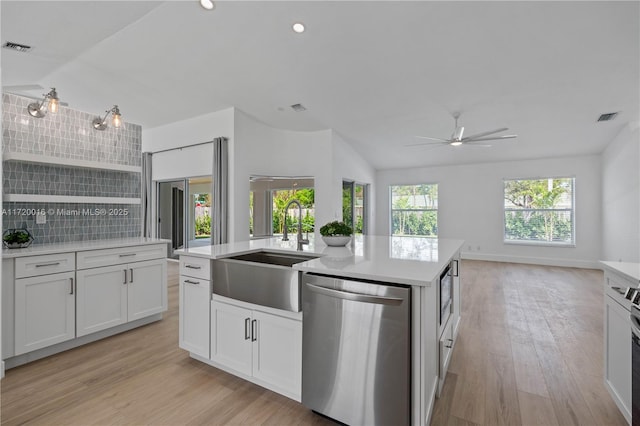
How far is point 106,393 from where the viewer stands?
218 cm

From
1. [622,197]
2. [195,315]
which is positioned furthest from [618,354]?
[622,197]

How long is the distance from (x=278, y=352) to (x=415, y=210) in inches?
284

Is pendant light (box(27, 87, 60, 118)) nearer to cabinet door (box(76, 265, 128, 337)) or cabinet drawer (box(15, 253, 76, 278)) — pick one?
cabinet drawer (box(15, 253, 76, 278))

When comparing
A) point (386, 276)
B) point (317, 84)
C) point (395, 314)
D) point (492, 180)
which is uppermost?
point (317, 84)

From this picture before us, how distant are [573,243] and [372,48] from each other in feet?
20.8

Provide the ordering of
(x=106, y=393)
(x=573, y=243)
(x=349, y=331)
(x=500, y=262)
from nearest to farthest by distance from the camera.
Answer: (x=349, y=331) < (x=106, y=393) < (x=573, y=243) < (x=500, y=262)

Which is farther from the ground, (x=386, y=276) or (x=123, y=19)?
(x=123, y=19)

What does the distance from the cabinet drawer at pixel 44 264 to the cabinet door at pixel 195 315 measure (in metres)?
1.06

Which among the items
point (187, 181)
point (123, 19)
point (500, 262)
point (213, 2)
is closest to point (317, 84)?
point (213, 2)

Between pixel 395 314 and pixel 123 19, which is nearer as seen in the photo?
pixel 395 314

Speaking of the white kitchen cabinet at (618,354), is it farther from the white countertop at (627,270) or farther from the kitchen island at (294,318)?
the kitchen island at (294,318)

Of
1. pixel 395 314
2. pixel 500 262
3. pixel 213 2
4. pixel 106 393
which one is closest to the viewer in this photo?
pixel 395 314

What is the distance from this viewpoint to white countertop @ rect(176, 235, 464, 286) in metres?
1.68

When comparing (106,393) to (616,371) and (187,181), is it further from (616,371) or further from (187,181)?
(187,181)
